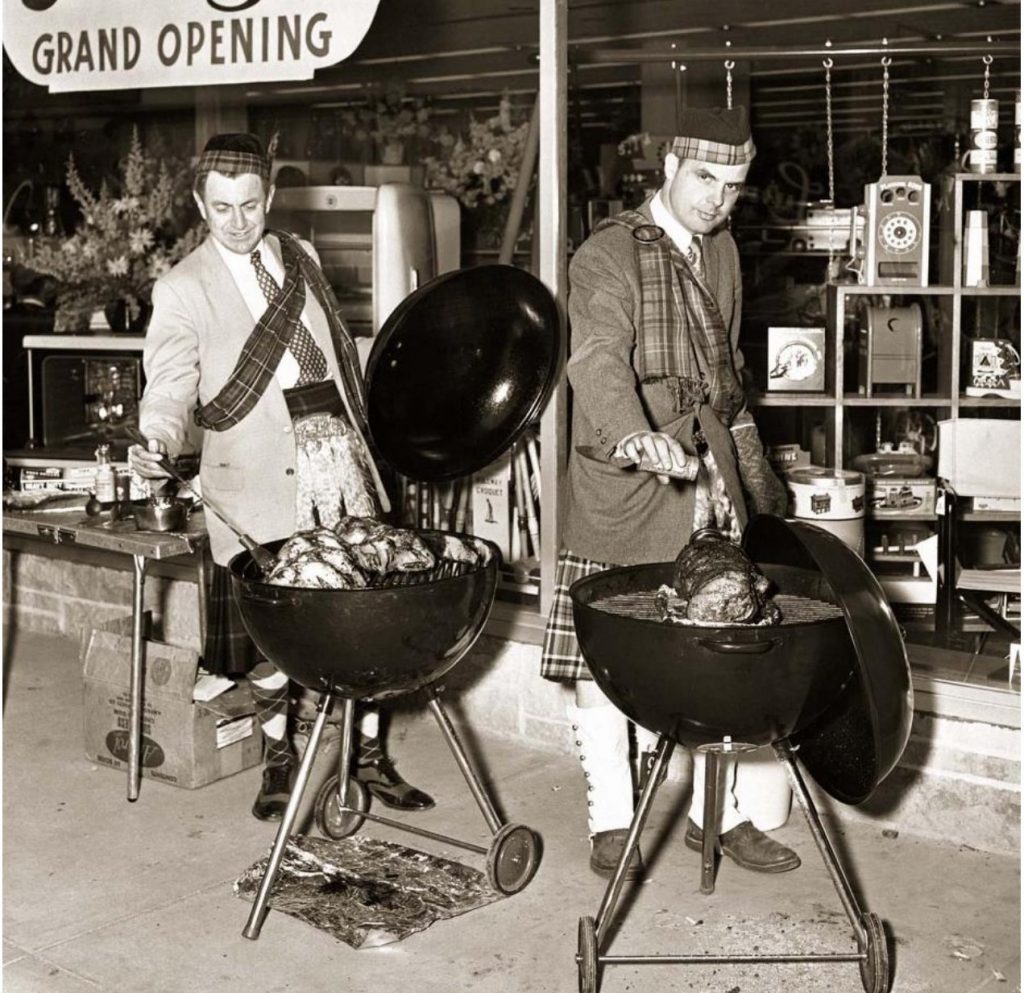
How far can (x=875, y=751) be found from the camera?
10.5 ft

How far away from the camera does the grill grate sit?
135 inches

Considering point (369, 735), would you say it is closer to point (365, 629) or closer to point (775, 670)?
point (365, 629)

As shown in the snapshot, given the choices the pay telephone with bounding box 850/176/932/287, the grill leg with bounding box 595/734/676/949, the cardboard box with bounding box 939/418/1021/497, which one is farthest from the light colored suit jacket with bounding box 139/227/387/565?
the cardboard box with bounding box 939/418/1021/497

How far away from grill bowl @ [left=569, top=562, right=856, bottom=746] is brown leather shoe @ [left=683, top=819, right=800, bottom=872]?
0.93 meters

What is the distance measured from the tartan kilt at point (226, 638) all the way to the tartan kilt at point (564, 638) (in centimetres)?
102

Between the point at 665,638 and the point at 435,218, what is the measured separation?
9.47 feet

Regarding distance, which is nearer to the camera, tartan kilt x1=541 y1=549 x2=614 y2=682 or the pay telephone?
tartan kilt x1=541 y1=549 x2=614 y2=682

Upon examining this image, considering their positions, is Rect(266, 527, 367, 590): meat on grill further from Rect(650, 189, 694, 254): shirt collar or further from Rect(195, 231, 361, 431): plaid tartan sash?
Rect(650, 189, 694, 254): shirt collar

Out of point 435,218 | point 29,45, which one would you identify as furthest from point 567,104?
point 29,45

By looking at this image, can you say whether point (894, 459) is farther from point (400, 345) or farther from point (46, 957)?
point (46, 957)

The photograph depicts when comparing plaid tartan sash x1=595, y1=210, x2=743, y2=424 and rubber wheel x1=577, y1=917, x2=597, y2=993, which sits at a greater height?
plaid tartan sash x1=595, y1=210, x2=743, y2=424

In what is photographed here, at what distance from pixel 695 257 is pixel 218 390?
1366 millimetres

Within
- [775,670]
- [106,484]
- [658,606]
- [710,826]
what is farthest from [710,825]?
[106,484]

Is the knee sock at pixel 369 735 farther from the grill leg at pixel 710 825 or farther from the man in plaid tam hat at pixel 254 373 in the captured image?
the grill leg at pixel 710 825
